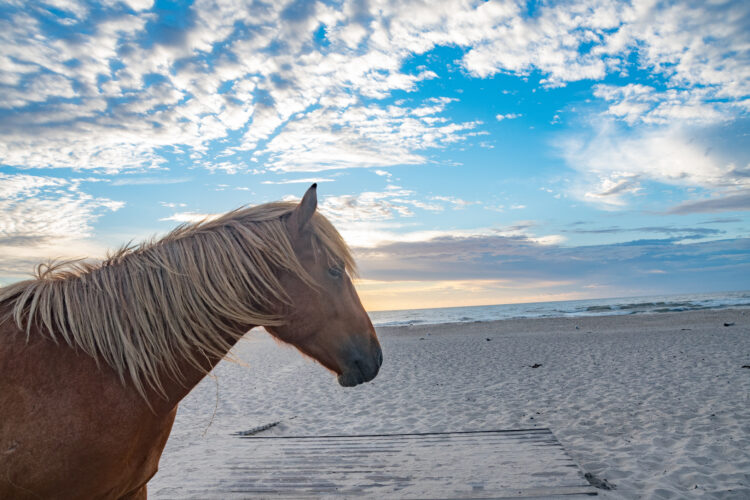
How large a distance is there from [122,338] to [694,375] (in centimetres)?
1020

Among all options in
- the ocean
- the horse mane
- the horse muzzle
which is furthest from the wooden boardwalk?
the ocean

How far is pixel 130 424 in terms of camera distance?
158 cm

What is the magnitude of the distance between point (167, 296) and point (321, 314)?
575 millimetres

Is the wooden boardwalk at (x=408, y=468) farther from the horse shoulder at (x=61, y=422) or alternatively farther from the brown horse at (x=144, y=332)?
the horse shoulder at (x=61, y=422)

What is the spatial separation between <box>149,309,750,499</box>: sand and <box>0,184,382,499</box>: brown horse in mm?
243

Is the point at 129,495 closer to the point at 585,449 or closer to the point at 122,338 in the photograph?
the point at 122,338

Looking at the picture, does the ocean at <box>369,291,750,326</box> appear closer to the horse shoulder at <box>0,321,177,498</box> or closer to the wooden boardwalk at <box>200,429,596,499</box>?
the wooden boardwalk at <box>200,429,596,499</box>

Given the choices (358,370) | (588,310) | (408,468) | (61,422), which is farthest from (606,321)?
(61,422)

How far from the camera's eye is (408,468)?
409 centimetres

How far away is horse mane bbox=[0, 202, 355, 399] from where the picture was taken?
1613mm

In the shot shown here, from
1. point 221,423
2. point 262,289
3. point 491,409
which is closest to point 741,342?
point 491,409

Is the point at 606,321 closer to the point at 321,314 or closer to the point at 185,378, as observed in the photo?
the point at 321,314

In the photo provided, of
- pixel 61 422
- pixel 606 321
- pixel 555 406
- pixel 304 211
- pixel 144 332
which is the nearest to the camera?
pixel 61 422

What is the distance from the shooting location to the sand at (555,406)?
14.3 ft
